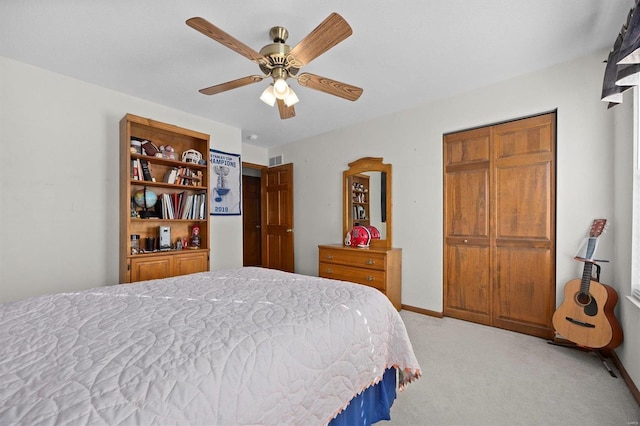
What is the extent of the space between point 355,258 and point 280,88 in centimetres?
220

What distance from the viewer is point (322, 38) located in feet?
5.45

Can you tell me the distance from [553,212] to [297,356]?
2751 mm

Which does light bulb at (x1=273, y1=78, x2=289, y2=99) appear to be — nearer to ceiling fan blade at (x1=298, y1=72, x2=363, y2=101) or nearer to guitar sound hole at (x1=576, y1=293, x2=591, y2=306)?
ceiling fan blade at (x1=298, y1=72, x2=363, y2=101)

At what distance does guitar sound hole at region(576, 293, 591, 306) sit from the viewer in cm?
221

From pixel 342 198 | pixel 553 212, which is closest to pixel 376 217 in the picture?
pixel 342 198

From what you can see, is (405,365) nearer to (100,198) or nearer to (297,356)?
(297,356)

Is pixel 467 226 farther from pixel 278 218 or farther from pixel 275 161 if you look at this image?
pixel 275 161

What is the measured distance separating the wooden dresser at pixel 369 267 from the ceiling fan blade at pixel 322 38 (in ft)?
7.21

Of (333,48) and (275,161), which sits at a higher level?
(333,48)

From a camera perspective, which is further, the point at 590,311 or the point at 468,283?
the point at 468,283

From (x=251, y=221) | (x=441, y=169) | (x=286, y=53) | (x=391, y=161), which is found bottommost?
(x=251, y=221)

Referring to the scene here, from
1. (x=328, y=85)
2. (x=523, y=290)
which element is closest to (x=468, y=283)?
(x=523, y=290)

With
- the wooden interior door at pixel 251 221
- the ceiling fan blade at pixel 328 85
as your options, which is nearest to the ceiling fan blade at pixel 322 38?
the ceiling fan blade at pixel 328 85

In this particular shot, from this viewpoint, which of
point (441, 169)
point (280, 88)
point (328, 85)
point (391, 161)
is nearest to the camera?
point (280, 88)
